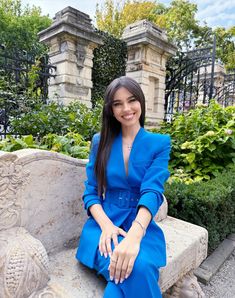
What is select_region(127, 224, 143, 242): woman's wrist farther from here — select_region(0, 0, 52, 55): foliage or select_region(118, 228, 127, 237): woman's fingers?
select_region(0, 0, 52, 55): foliage

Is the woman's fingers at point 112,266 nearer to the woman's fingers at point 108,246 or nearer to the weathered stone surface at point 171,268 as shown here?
the woman's fingers at point 108,246

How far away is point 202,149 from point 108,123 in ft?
8.70

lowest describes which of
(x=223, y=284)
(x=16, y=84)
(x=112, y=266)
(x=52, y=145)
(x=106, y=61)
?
(x=223, y=284)

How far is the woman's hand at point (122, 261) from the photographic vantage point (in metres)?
1.14

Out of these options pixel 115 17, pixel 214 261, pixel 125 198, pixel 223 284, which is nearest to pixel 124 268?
pixel 125 198

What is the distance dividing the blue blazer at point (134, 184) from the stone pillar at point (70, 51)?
385 centimetres

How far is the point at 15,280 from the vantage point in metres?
1.14

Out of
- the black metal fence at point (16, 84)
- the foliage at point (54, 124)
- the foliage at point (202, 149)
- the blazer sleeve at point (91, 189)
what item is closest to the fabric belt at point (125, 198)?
the blazer sleeve at point (91, 189)

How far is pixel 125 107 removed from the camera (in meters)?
1.44

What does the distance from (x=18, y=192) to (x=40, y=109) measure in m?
2.83

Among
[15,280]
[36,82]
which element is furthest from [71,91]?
[15,280]

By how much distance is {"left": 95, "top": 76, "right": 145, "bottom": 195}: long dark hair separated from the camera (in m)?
1.44

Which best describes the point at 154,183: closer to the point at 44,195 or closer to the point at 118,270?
the point at 118,270

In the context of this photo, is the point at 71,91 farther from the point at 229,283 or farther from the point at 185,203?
the point at 229,283
